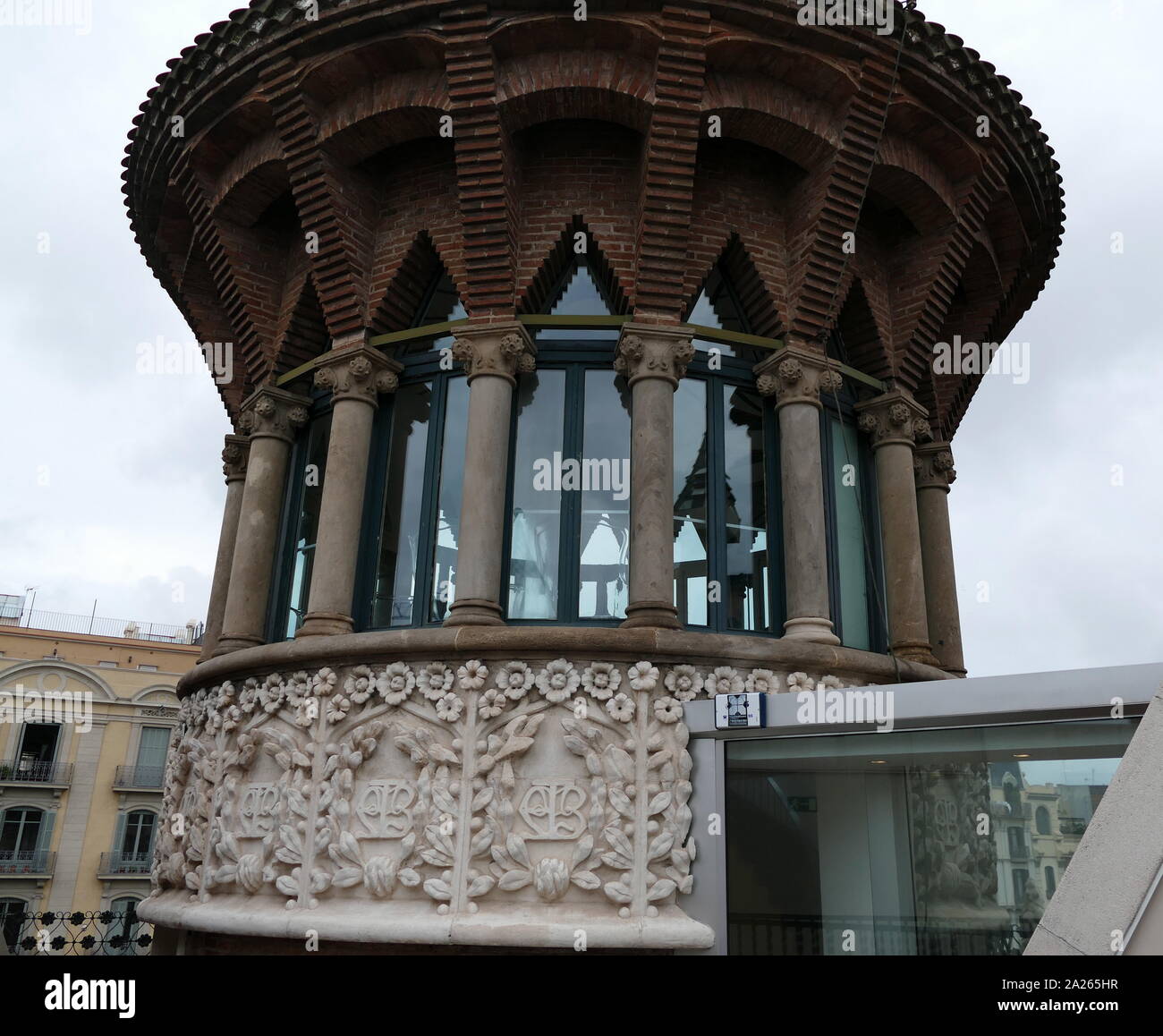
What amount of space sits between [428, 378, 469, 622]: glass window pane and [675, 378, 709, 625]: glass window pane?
204 centimetres

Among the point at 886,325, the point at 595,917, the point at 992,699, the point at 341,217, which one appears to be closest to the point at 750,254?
the point at 886,325

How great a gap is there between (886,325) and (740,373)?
2269mm

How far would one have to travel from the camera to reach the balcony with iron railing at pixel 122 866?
1443 inches

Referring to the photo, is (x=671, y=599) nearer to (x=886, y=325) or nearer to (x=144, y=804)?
(x=886, y=325)

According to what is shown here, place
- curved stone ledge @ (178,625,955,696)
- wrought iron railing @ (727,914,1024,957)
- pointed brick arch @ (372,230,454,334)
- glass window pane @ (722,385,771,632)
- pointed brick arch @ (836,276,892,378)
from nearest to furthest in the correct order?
wrought iron railing @ (727,914,1024,957)
curved stone ledge @ (178,625,955,696)
glass window pane @ (722,385,771,632)
pointed brick arch @ (372,230,454,334)
pointed brick arch @ (836,276,892,378)

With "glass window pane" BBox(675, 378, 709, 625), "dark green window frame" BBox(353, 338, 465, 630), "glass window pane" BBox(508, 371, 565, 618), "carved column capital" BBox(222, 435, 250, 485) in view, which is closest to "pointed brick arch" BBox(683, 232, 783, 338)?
"glass window pane" BBox(675, 378, 709, 625)

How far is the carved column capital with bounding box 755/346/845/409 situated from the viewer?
935 centimetres

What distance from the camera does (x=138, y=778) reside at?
38.4 metres

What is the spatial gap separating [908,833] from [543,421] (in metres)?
4.83

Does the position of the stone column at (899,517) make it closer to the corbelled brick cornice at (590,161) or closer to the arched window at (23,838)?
the corbelled brick cornice at (590,161)

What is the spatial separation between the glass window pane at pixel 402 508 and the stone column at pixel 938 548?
5.80m

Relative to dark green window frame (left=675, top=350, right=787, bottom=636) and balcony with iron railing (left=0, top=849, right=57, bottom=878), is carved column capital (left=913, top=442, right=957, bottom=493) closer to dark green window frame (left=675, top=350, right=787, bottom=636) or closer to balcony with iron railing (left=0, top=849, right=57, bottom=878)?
dark green window frame (left=675, top=350, right=787, bottom=636)
